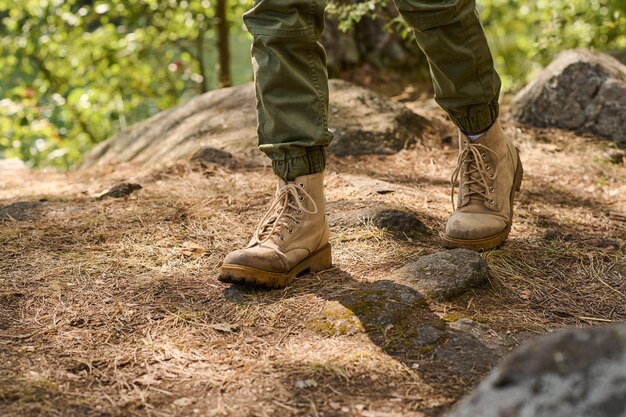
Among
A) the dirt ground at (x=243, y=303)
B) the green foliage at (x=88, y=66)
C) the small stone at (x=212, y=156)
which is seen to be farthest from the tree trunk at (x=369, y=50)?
the dirt ground at (x=243, y=303)

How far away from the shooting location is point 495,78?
2.61m

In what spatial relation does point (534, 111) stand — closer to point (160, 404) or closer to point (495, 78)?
point (495, 78)

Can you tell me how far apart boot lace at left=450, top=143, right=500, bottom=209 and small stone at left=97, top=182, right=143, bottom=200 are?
5.39 feet

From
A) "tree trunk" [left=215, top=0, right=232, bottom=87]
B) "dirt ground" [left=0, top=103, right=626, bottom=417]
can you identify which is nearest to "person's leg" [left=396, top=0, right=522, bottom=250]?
"dirt ground" [left=0, top=103, right=626, bottom=417]

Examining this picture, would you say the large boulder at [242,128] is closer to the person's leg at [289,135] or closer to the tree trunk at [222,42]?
the person's leg at [289,135]

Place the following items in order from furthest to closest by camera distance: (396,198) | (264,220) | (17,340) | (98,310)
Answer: (396,198) → (264,220) → (98,310) → (17,340)

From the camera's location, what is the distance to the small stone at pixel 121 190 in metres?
3.48

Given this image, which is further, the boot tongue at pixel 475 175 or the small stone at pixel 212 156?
the small stone at pixel 212 156

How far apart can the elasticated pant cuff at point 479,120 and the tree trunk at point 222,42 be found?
4.53 meters

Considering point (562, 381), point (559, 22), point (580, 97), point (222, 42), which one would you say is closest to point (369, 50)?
point (559, 22)

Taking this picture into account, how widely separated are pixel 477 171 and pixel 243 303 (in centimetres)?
104

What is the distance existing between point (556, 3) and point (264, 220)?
13.8 ft

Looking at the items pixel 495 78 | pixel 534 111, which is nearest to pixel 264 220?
pixel 495 78

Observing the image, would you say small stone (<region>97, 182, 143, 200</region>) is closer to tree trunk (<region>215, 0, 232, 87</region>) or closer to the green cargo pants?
the green cargo pants
